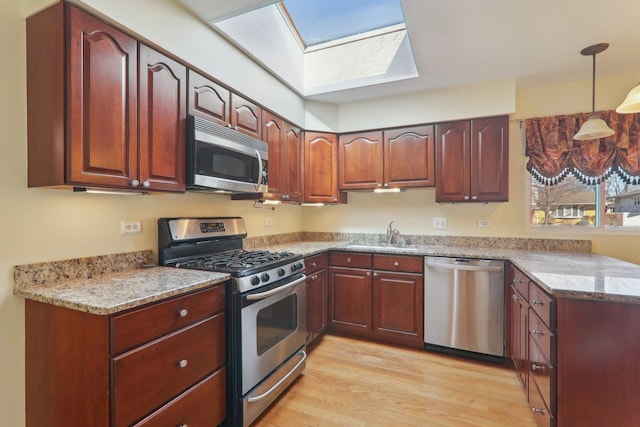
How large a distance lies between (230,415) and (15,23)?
7.50ft

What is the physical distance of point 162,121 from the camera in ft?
5.75

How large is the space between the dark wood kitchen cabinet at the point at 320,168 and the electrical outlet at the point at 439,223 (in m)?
1.06

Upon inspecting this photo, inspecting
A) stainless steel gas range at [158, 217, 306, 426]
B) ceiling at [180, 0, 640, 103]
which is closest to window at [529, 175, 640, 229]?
ceiling at [180, 0, 640, 103]

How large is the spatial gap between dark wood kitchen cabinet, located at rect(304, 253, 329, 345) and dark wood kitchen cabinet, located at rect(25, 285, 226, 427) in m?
1.26

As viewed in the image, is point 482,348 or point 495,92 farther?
point 495,92

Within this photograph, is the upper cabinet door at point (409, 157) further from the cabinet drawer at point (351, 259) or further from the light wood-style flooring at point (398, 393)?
the light wood-style flooring at point (398, 393)

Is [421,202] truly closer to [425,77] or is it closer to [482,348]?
[425,77]

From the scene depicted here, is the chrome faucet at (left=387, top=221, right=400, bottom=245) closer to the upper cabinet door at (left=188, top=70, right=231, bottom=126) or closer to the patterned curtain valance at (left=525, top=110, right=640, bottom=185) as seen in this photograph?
the patterned curtain valance at (left=525, top=110, right=640, bottom=185)

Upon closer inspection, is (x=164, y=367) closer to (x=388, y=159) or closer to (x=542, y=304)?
(x=542, y=304)

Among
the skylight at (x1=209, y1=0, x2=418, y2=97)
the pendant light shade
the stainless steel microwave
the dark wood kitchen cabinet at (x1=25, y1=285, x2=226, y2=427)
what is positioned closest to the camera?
the dark wood kitchen cabinet at (x1=25, y1=285, x2=226, y2=427)

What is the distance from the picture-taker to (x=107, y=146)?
149cm

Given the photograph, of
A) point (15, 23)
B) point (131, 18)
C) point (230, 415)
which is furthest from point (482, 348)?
point (15, 23)

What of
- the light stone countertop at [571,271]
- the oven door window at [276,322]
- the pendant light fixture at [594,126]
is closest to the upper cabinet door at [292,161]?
the light stone countertop at [571,271]

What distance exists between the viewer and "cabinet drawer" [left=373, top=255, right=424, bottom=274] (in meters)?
2.83
